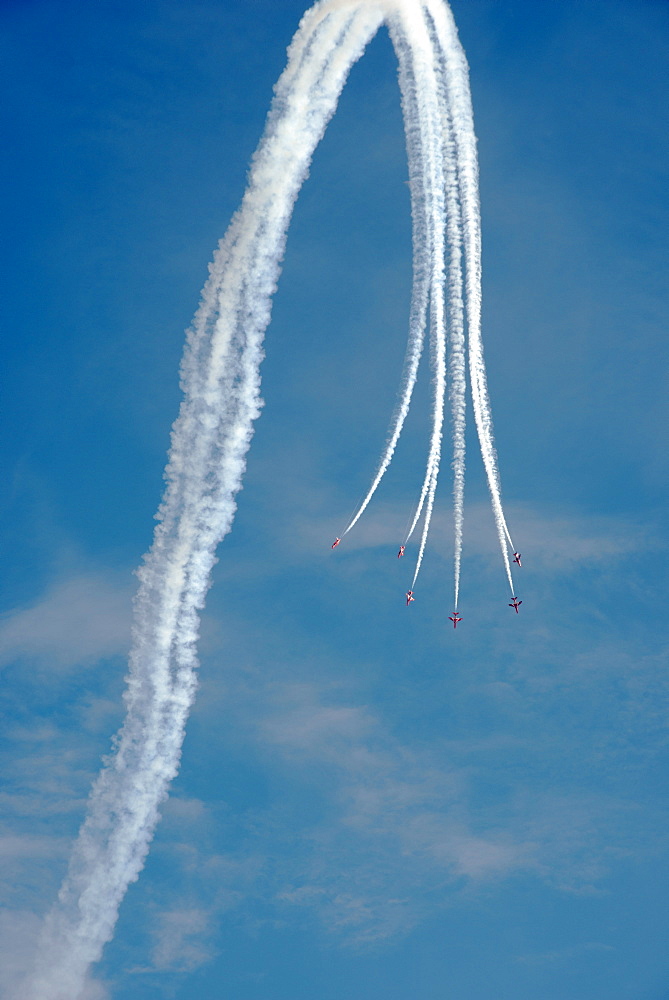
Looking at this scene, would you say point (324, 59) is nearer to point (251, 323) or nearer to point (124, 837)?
point (251, 323)

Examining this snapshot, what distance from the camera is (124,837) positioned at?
214ft

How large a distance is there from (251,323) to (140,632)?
55.9 ft

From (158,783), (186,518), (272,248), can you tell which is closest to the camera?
(272,248)

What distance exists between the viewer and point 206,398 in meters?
57.9

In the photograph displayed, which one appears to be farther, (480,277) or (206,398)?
(206,398)

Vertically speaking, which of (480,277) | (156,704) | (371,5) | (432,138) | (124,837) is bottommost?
(124,837)

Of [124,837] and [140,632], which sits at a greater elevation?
[140,632]

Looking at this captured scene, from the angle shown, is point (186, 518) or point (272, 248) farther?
point (186, 518)

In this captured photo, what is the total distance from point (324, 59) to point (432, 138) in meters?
5.78

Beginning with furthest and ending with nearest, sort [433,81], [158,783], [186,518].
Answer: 1. [158,783]
2. [186,518]
3. [433,81]

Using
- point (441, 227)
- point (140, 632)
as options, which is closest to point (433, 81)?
point (441, 227)

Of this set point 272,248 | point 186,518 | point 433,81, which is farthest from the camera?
point 186,518

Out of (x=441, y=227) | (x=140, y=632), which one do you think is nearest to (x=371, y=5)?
(x=441, y=227)

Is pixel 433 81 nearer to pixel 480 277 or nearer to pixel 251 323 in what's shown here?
pixel 480 277
